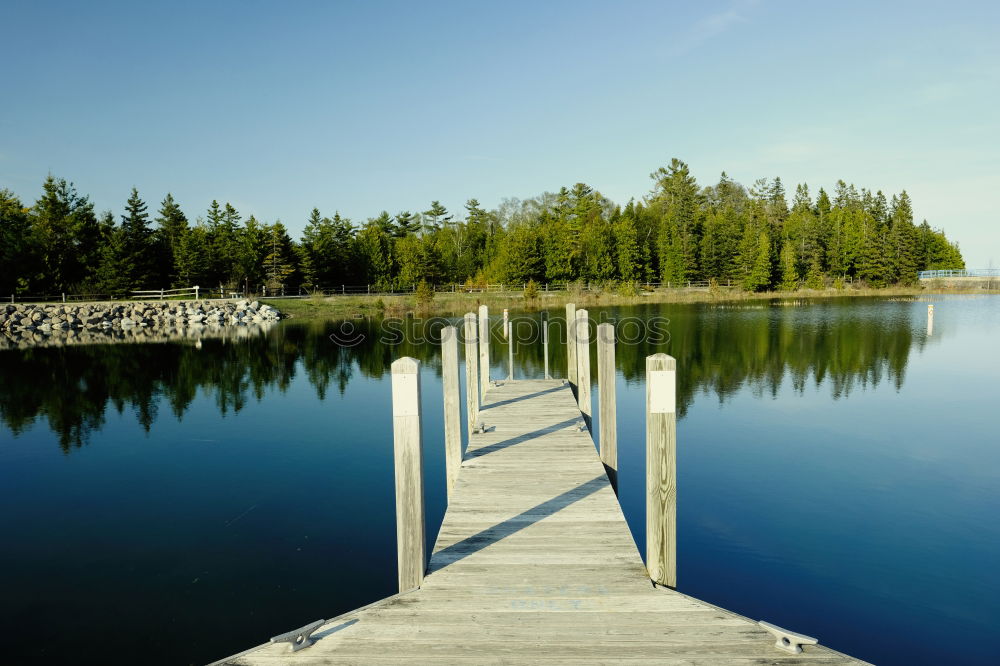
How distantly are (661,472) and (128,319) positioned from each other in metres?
51.8

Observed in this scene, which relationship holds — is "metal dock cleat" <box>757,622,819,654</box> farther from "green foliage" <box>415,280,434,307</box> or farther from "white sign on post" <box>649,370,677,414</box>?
"green foliage" <box>415,280,434,307</box>

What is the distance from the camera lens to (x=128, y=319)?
46969 mm

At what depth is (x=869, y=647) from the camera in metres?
5.86

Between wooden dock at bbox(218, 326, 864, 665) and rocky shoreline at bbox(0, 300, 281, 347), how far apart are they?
123 feet

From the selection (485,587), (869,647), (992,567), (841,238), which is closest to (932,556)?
(992,567)

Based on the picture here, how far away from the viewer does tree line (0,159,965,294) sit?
54.0 m

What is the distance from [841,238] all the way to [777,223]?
11.9 m

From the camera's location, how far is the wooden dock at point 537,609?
3.70m

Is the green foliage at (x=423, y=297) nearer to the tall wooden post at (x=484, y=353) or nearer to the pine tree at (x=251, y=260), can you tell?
the pine tree at (x=251, y=260)

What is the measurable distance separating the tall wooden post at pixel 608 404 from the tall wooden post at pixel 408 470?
4.02 m

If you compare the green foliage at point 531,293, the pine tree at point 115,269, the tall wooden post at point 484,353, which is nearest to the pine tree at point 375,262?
the green foliage at point 531,293

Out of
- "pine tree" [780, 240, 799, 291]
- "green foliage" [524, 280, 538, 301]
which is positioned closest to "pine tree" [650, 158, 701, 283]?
"pine tree" [780, 240, 799, 291]

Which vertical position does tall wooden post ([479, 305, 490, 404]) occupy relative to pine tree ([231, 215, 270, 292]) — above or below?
below

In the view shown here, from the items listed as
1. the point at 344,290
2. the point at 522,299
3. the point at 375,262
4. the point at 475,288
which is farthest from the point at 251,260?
the point at 522,299
